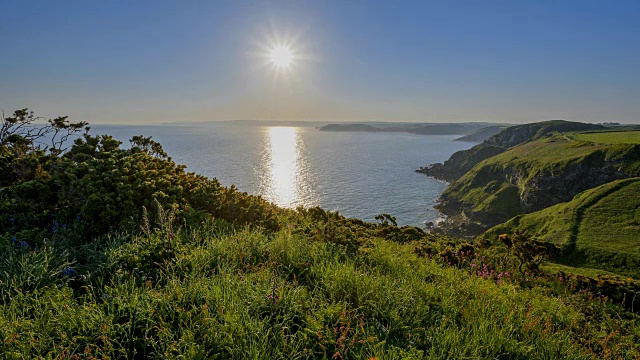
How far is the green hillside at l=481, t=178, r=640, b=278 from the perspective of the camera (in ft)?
111

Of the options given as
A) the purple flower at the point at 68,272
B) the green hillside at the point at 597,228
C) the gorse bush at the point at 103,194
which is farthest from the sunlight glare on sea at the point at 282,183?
the purple flower at the point at 68,272

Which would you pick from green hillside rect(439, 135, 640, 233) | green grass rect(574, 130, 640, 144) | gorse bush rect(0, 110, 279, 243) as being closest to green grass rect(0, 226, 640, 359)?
gorse bush rect(0, 110, 279, 243)

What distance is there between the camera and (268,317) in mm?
4359

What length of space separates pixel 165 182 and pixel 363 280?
7.48m

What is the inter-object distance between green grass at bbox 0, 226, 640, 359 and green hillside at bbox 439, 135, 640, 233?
3116 inches

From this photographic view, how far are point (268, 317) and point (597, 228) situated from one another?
178 ft

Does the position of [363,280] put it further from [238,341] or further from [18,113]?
[18,113]

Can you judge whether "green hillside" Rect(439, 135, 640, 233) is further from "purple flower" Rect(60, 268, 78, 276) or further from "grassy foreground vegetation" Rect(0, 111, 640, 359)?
"purple flower" Rect(60, 268, 78, 276)

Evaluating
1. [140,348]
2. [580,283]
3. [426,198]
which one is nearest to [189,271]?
[140,348]

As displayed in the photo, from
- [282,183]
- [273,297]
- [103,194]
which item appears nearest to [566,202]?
[273,297]

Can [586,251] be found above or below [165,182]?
below

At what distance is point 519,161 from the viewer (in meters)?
95.7

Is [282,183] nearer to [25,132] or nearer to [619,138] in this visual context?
[25,132]

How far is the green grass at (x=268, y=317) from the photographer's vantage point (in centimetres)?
378
